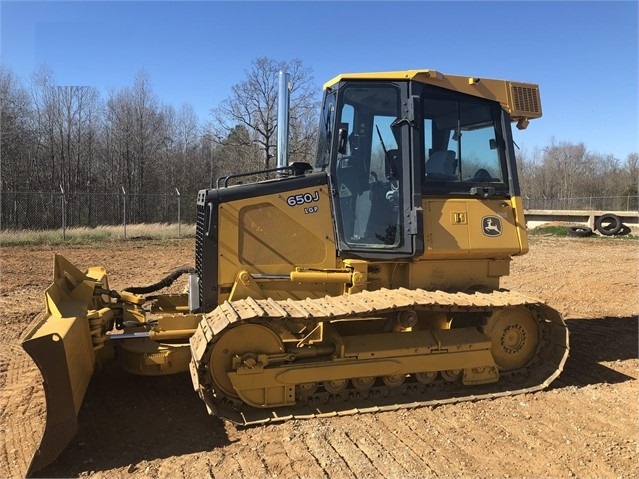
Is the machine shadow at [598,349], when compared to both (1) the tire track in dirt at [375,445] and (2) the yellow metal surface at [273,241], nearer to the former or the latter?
(1) the tire track in dirt at [375,445]

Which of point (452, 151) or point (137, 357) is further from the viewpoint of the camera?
point (452, 151)

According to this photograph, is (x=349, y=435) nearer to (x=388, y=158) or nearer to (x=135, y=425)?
(x=135, y=425)

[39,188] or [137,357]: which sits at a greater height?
[39,188]

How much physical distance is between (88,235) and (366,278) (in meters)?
17.5

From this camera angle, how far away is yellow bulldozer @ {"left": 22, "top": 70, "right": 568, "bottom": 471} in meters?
4.51

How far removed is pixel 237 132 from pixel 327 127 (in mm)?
26315

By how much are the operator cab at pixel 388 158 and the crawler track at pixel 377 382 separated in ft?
1.93

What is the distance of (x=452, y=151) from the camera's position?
5348mm

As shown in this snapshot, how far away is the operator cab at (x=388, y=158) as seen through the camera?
5.06 meters

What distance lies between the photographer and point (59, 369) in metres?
3.75

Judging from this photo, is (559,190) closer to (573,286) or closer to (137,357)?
(573,286)

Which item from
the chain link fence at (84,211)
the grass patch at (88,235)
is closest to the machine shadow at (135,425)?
the grass patch at (88,235)

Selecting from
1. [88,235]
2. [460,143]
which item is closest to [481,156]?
[460,143]

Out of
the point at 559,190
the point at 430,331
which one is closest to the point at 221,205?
the point at 430,331
